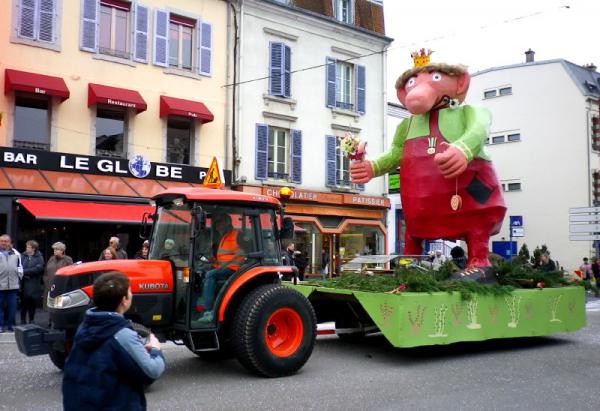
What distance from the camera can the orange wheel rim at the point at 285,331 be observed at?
693 cm

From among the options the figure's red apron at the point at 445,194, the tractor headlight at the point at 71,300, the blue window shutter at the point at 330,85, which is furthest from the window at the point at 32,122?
the tractor headlight at the point at 71,300

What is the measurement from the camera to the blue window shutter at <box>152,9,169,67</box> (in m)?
16.8

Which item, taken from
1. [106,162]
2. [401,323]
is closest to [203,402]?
[401,323]

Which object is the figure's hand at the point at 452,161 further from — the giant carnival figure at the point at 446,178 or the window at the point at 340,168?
the window at the point at 340,168

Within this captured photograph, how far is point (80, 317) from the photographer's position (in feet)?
19.4

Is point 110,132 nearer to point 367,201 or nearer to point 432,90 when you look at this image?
point 367,201

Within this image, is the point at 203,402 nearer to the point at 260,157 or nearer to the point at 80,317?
the point at 80,317

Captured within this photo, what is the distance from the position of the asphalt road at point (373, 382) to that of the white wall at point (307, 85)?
1100cm

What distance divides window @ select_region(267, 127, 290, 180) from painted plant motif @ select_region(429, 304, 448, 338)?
11745mm

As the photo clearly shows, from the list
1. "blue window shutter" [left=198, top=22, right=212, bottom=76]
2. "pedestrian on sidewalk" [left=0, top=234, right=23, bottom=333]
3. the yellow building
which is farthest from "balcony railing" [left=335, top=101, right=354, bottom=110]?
"pedestrian on sidewalk" [left=0, top=234, right=23, bottom=333]

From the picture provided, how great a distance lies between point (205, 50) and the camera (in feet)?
58.0

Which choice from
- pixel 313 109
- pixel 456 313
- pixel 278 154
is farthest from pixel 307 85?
pixel 456 313

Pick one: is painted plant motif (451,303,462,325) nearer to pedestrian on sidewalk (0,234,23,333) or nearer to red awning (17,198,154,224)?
pedestrian on sidewalk (0,234,23,333)

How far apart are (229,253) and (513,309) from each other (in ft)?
13.8
